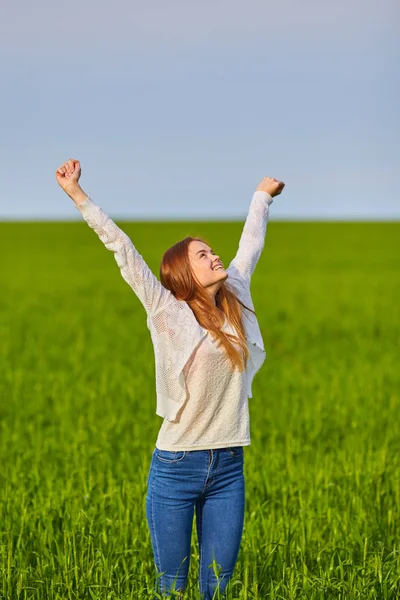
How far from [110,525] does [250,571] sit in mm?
1078

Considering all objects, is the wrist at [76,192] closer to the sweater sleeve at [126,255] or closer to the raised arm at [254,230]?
the sweater sleeve at [126,255]

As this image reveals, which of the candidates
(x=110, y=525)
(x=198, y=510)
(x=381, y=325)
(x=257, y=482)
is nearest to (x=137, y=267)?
(x=198, y=510)

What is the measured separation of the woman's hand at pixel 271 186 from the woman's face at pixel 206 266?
0.73 meters

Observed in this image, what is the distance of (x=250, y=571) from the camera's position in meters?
4.62

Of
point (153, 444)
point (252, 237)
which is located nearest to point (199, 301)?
point (252, 237)

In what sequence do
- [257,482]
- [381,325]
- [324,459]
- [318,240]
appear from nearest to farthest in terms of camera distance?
[257,482] < [324,459] < [381,325] < [318,240]

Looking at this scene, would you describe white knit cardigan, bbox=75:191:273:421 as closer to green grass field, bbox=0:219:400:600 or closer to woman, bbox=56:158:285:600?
woman, bbox=56:158:285:600

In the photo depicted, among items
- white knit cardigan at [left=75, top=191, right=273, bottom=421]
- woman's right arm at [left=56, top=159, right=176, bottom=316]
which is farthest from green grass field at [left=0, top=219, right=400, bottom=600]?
woman's right arm at [left=56, top=159, right=176, bottom=316]

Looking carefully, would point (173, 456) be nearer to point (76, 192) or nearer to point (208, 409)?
point (208, 409)

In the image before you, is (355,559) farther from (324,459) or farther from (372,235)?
(372,235)

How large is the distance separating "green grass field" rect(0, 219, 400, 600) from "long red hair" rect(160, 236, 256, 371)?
928 mm

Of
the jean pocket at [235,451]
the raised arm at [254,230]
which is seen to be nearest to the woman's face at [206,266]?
the raised arm at [254,230]

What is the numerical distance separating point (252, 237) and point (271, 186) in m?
0.31

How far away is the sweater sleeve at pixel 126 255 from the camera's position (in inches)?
142
